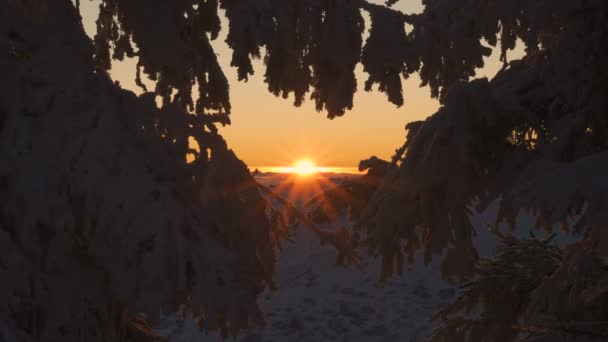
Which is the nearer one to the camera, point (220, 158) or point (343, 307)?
point (220, 158)

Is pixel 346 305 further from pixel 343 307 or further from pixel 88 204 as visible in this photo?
pixel 88 204

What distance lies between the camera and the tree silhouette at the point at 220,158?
258 centimetres

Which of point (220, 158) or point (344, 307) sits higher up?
point (220, 158)

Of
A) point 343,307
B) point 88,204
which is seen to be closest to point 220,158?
point 88,204

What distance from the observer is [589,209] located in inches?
96.8

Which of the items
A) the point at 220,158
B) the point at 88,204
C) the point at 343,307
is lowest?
the point at 343,307

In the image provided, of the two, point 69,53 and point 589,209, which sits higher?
point 69,53

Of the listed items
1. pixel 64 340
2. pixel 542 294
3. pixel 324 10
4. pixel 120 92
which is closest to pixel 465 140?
pixel 542 294

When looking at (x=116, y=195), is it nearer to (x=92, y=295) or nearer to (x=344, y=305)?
(x=92, y=295)

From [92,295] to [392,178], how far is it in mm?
1950

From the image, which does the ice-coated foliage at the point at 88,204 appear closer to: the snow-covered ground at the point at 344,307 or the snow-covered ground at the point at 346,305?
the snow-covered ground at the point at 346,305

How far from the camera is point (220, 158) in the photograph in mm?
3141

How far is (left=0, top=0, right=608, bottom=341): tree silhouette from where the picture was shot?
2578mm

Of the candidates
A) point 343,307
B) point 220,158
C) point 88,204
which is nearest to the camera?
point 88,204
